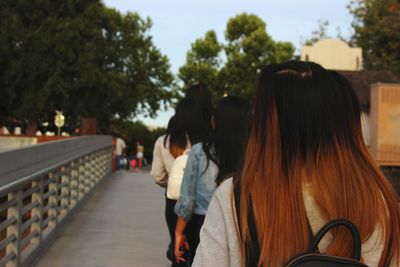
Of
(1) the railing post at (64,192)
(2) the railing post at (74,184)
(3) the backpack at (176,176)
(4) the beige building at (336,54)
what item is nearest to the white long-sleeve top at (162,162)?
(3) the backpack at (176,176)

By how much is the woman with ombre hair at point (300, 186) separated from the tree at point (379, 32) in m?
36.2

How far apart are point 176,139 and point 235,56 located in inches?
1786

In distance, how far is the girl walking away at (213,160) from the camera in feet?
13.2

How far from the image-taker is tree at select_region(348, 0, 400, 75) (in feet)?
A: 121

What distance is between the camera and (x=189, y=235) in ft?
15.6

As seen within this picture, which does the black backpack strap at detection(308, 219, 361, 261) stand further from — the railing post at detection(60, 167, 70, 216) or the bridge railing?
the railing post at detection(60, 167, 70, 216)

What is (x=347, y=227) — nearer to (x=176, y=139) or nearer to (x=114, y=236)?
(x=176, y=139)

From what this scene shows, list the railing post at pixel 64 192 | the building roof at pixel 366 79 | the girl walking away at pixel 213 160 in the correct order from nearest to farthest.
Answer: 1. the girl walking away at pixel 213 160
2. the railing post at pixel 64 192
3. the building roof at pixel 366 79

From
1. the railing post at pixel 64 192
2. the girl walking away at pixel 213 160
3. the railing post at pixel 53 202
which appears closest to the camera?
the girl walking away at pixel 213 160

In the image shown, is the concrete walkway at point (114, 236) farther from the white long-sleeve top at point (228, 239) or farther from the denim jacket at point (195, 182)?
the white long-sleeve top at point (228, 239)

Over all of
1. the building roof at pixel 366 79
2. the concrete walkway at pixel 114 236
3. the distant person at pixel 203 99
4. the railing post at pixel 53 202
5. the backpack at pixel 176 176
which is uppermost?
the building roof at pixel 366 79

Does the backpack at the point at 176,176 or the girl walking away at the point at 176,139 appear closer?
the backpack at the point at 176,176

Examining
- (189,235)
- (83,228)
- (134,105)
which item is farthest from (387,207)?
(134,105)

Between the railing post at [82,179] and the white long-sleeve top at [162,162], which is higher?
the white long-sleeve top at [162,162]
